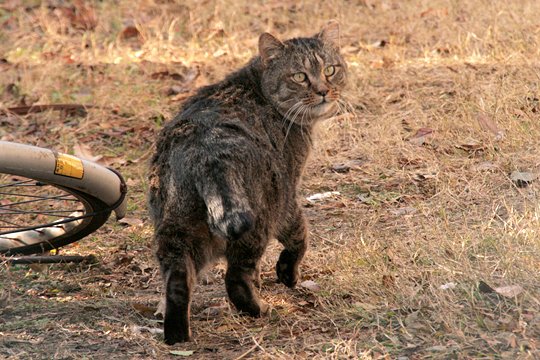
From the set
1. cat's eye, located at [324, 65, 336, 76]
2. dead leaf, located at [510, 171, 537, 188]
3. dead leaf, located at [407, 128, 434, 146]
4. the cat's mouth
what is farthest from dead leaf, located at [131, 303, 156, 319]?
dead leaf, located at [407, 128, 434, 146]

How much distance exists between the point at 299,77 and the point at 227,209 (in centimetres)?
140

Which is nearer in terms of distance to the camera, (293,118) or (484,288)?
(484,288)

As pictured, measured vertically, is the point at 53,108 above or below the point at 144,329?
above

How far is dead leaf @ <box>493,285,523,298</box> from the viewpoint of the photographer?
340 centimetres

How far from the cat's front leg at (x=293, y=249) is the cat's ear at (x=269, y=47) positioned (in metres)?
0.92

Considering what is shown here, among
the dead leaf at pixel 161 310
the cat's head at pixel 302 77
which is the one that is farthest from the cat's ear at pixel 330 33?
the dead leaf at pixel 161 310

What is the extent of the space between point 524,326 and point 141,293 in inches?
78.6

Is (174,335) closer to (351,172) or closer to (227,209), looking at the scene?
(227,209)

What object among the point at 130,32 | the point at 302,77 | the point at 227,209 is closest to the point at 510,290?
the point at 227,209

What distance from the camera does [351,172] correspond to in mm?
5789

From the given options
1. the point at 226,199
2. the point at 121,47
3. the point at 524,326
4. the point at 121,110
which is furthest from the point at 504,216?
the point at 121,47

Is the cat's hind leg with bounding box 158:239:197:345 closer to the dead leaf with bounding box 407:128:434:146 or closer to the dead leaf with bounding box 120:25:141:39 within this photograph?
the dead leaf with bounding box 407:128:434:146

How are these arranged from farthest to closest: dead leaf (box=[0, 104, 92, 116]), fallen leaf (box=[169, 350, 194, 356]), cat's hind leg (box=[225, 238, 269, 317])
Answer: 1. dead leaf (box=[0, 104, 92, 116])
2. cat's hind leg (box=[225, 238, 269, 317])
3. fallen leaf (box=[169, 350, 194, 356])

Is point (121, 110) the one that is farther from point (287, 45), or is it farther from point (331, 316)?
point (331, 316)
